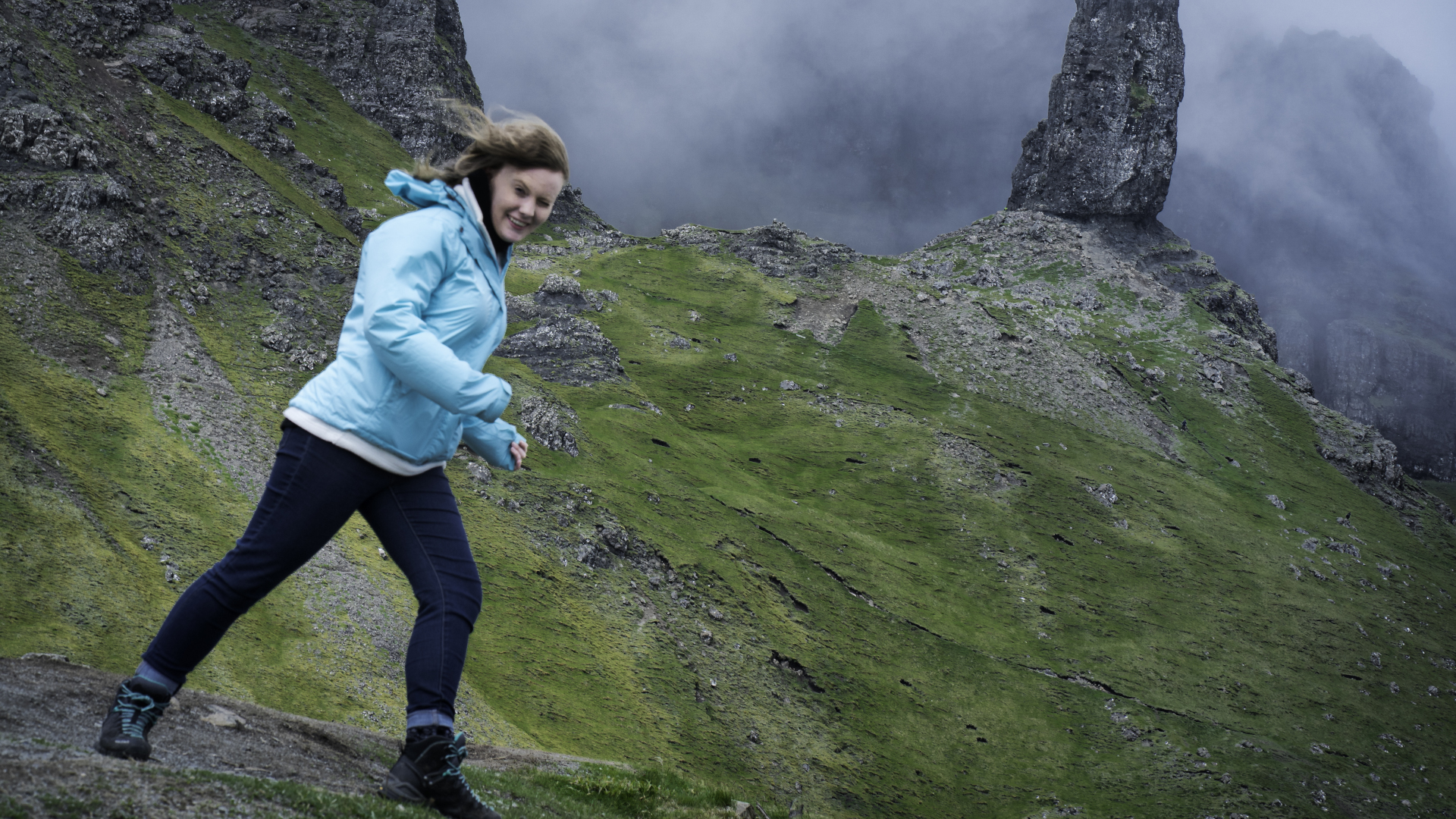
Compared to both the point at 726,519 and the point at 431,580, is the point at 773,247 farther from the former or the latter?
the point at 431,580

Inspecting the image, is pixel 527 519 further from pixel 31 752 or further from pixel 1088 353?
pixel 1088 353

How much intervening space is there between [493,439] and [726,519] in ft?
170

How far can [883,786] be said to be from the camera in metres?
41.9

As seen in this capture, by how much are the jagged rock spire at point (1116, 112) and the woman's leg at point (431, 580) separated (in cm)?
17776

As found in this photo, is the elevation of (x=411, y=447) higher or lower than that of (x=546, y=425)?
lower

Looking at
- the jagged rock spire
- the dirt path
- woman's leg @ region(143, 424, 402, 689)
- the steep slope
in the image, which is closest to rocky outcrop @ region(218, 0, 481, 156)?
the steep slope

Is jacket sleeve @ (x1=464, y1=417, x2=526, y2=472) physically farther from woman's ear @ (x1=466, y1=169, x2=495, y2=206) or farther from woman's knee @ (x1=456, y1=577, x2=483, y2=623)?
woman's ear @ (x1=466, y1=169, x2=495, y2=206)

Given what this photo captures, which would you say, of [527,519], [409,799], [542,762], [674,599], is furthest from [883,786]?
[409,799]

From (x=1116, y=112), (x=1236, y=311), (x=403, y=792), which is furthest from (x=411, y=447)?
(x=1116, y=112)

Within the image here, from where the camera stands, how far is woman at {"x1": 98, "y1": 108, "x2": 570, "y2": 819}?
606cm

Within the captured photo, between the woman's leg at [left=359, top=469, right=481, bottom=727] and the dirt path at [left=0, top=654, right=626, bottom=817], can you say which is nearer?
the dirt path at [left=0, top=654, right=626, bottom=817]

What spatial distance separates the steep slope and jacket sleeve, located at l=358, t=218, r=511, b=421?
1288 cm

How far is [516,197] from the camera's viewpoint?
6.92 metres

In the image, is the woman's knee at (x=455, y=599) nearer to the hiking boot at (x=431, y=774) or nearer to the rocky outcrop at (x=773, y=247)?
the hiking boot at (x=431, y=774)
